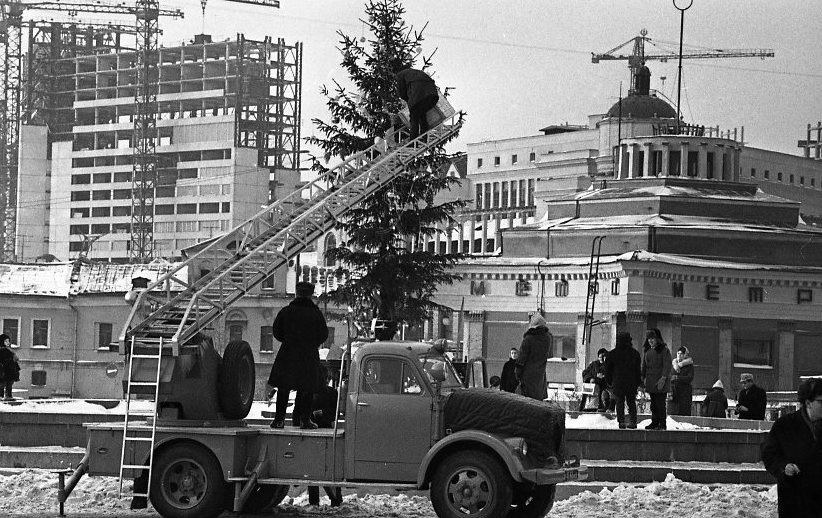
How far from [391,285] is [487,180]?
138778mm

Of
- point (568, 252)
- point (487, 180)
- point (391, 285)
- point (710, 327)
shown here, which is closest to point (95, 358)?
point (568, 252)

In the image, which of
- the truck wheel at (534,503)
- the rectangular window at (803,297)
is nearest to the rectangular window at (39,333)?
the rectangular window at (803,297)

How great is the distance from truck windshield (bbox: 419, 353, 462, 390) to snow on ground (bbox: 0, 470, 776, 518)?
176 cm

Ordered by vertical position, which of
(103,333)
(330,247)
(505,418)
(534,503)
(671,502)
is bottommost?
(671,502)

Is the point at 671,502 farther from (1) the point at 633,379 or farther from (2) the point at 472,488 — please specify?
(1) the point at 633,379

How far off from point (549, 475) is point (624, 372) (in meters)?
10.1

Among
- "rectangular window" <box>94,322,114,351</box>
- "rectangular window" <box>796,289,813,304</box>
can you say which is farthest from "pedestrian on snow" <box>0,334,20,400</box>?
"rectangular window" <box>796,289,813,304</box>

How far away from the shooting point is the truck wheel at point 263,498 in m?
21.0

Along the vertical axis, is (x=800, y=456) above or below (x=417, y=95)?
below

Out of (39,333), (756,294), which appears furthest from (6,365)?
(756,294)

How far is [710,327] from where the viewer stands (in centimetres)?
9412

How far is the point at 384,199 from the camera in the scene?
43688 millimetres

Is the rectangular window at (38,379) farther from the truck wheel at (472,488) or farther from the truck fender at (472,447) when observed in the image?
the truck wheel at (472,488)

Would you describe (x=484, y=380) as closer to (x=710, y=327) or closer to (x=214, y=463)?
(x=214, y=463)
